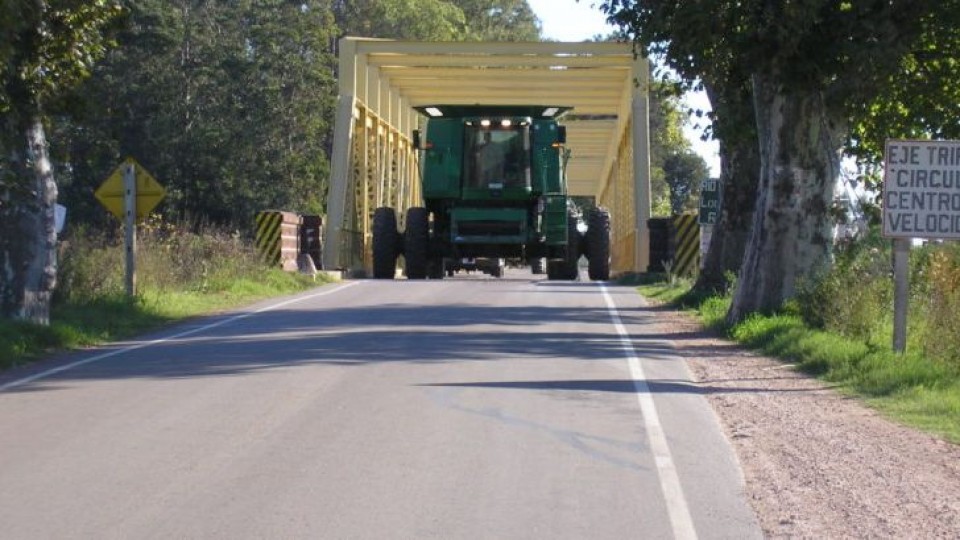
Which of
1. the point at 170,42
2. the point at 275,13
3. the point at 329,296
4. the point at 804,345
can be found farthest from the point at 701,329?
the point at 275,13

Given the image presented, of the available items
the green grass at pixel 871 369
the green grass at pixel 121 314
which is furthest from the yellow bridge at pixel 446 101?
the green grass at pixel 871 369

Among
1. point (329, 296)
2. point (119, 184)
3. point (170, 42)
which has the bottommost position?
point (329, 296)

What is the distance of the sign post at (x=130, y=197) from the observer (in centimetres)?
2472

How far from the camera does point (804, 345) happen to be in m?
17.2

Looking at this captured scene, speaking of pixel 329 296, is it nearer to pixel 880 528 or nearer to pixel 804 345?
pixel 804 345

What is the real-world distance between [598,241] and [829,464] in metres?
23.5

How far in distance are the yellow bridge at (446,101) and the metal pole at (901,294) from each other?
68.3 ft

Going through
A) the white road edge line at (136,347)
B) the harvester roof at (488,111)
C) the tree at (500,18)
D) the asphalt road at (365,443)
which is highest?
the tree at (500,18)

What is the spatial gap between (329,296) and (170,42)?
2436 cm

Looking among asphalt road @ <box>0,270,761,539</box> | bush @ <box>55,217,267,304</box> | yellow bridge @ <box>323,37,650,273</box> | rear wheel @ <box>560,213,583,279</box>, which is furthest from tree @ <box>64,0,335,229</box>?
asphalt road @ <box>0,270,761,539</box>

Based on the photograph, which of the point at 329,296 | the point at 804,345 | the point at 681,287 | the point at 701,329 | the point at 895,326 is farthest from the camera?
the point at 681,287

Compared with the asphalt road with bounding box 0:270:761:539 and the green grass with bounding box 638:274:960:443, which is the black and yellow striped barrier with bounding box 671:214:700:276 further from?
the asphalt road with bounding box 0:270:761:539

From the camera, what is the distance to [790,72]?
19.8 m

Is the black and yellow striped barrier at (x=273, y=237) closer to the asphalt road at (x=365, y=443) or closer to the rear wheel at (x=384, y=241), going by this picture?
the rear wheel at (x=384, y=241)
